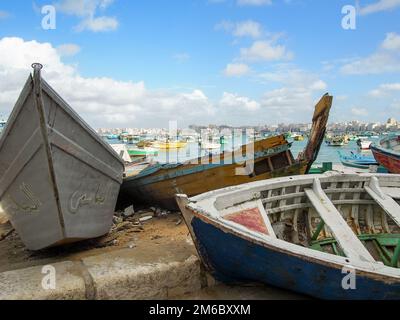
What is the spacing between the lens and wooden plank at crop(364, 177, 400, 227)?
497cm

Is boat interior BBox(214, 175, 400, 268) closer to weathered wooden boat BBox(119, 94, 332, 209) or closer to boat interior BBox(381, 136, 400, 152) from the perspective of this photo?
weathered wooden boat BBox(119, 94, 332, 209)

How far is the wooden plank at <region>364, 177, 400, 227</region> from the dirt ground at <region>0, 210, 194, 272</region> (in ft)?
10.1

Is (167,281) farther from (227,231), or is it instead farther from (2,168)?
(2,168)

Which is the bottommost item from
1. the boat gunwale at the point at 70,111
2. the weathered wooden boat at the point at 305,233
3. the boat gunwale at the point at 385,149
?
the weathered wooden boat at the point at 305,233

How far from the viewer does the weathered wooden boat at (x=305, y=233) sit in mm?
3320

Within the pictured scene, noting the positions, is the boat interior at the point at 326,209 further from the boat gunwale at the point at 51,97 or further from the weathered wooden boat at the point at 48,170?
the boat gunwale at the point at 51,97

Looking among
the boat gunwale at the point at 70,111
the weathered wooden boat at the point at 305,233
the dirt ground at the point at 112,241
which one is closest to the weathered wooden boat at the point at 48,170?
the boat gunwale at the point at 70,111

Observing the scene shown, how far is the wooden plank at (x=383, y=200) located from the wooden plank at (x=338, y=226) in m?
0.83

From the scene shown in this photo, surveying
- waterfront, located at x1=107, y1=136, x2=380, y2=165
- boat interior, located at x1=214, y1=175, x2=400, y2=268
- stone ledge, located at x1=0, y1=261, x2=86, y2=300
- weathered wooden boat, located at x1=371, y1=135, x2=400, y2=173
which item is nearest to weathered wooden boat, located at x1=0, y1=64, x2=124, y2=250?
stone ledge, located at x1=0, y1=261, x2=86, y2=300

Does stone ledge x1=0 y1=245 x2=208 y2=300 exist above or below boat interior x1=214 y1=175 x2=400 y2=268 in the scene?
below

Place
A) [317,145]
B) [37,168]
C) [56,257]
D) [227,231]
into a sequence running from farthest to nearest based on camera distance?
[317,145]
[56,257]
[37,168]
[227,231]

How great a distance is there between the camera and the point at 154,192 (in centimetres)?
828
